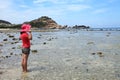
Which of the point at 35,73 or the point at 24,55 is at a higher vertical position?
the point at 24,55

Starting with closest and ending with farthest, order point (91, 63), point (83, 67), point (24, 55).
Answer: point (24, 55) → point (83, 67) → point (91, 63)

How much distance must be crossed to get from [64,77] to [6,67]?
16.3 ft

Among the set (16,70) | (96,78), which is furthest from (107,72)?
(16,70)

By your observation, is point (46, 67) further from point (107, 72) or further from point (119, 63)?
point (119, 63)

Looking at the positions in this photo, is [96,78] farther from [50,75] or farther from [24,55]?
[24,55]

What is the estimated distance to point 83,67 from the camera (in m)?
17.5

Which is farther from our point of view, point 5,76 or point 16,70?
point 16,70

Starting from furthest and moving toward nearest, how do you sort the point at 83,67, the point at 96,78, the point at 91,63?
the point at 91,63
the point at 83,67
the point at 96,78

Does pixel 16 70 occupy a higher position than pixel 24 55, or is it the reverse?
pixel 24 55

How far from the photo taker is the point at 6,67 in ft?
58.2

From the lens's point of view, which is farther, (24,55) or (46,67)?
(46,67)

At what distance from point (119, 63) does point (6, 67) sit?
8.19 m

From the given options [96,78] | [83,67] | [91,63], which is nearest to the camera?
[96,78]

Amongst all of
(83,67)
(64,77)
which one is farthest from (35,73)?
(83,67)
